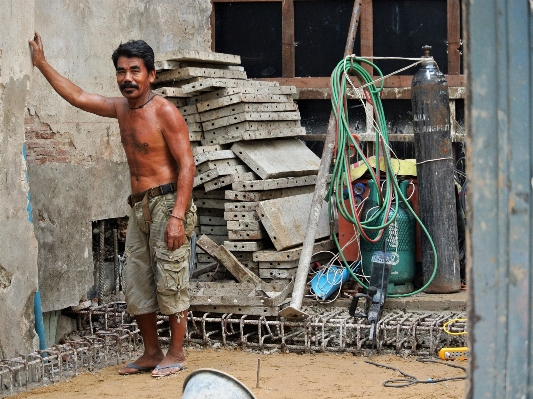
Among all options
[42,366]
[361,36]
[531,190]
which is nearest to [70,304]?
[42,366]

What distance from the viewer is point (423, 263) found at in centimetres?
823

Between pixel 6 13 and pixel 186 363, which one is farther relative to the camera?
pixel 186 363

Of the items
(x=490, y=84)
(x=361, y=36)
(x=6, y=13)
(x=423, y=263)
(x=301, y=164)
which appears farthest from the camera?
(x=361, y=36)

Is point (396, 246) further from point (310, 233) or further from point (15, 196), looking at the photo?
point (15, 196)

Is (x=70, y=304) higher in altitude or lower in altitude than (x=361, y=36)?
lower

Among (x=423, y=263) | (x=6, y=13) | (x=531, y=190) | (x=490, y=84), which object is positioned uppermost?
(x=6, y=13)

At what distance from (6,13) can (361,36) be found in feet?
15.4

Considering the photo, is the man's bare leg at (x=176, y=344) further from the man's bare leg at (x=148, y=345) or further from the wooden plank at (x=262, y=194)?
the wooden plank at (x=262, y=194)

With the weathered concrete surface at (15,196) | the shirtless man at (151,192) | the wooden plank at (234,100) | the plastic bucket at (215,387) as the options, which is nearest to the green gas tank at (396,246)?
the wooden plank at (234,100)

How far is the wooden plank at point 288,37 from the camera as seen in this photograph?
10047 millimetres

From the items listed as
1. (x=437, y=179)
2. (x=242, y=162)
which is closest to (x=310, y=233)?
(x=437, y=179)

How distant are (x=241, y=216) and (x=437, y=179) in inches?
72.3

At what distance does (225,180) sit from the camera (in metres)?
8.55

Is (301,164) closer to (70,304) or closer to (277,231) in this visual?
(277,231)
